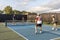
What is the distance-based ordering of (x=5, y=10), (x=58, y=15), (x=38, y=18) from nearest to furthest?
(x=38, y=18) < (x=58, y=15) < (x=5, y=10)

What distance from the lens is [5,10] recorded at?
8138 centimetres

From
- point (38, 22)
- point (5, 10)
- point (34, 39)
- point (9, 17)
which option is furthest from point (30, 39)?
point (5, 10)

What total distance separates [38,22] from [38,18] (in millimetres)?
341

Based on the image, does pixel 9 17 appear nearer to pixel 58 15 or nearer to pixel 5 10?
pixel 58 15

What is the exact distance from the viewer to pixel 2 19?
149ft

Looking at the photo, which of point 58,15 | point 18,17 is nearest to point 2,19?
point 18,17

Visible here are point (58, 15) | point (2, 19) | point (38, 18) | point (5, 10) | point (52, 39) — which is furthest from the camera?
point (5, 10)

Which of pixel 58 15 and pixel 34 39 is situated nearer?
pixel 34 39

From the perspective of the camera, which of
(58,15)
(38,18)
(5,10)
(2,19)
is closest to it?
(38,18)

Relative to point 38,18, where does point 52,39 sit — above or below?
below

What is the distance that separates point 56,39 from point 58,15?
20264 mm

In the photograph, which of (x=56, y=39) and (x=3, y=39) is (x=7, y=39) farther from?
(x=56, y=39)

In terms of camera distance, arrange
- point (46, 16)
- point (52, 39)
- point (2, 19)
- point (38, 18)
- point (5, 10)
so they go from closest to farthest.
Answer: point (52, 39) → point (38, 18) → point (46, 16) → point (2, 19) → point (5, 10)

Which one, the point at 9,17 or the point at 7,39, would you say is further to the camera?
the point at 9,17
